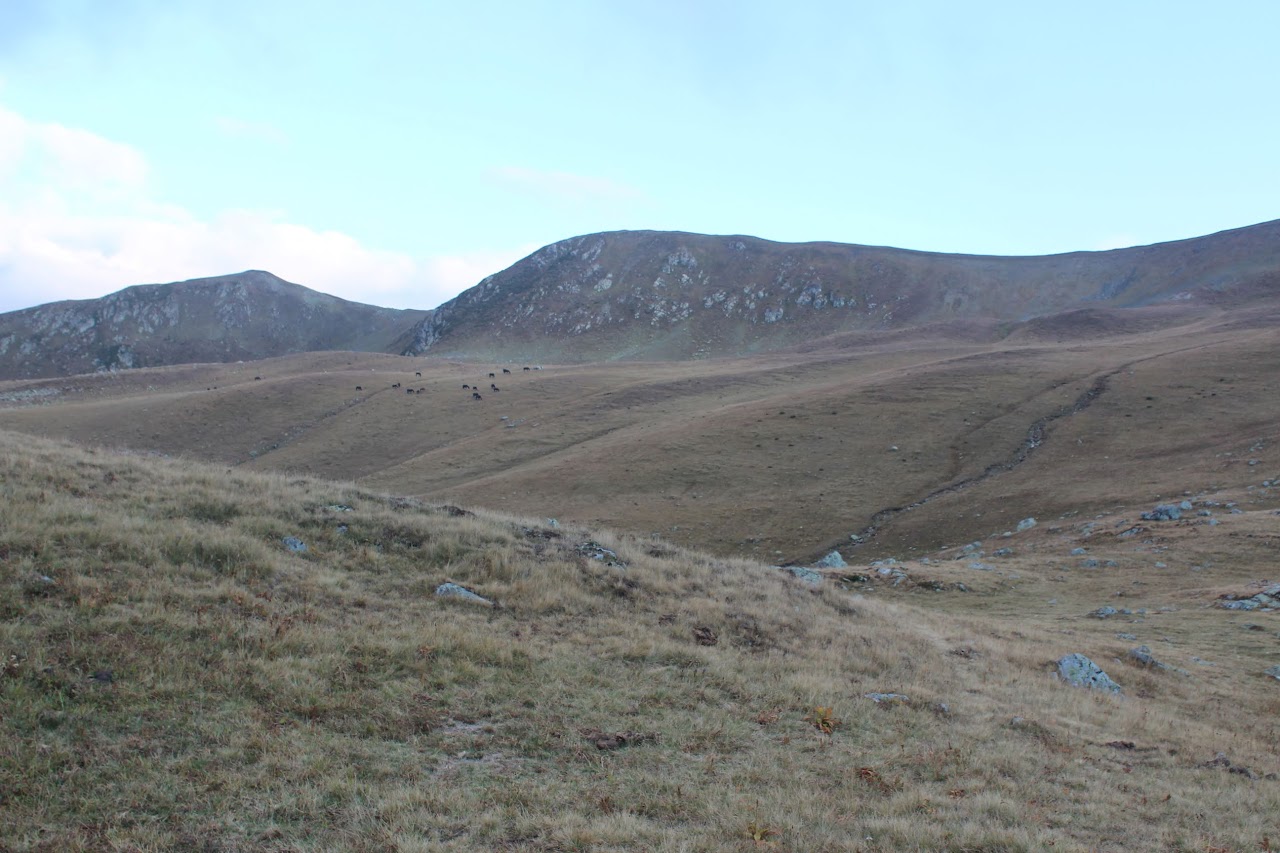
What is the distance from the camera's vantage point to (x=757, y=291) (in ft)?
559

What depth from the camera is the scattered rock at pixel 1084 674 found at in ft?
51.5

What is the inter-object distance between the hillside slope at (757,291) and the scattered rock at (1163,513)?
354 ft

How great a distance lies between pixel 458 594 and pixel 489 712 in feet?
13.5

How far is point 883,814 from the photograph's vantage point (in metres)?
7.96

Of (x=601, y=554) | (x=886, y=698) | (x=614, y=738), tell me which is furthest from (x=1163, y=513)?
(x=614, y=738)

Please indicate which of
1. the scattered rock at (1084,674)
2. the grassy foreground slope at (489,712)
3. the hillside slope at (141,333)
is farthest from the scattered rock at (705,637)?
the hillside slope at (141,333)

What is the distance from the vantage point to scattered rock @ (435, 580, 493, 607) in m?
13.4

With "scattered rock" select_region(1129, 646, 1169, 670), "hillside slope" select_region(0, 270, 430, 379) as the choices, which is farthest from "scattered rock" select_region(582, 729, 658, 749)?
"hillside slope" select_region(0, 270, 430, 379)

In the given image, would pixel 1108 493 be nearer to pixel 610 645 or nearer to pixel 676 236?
pixel 610 645

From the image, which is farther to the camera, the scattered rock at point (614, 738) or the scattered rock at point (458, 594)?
the scattered rock at point (458, 594)

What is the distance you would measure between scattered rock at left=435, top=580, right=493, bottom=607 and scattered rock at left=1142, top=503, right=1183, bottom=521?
101ft

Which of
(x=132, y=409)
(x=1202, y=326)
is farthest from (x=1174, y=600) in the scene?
(x=1202, y=326)

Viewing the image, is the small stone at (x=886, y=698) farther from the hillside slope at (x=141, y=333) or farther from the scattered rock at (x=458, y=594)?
the hillside slope at (x=141, y=333)

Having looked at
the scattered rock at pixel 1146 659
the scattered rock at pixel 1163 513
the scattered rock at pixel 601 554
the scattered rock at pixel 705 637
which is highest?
the scattered rock at pixel 601 554
